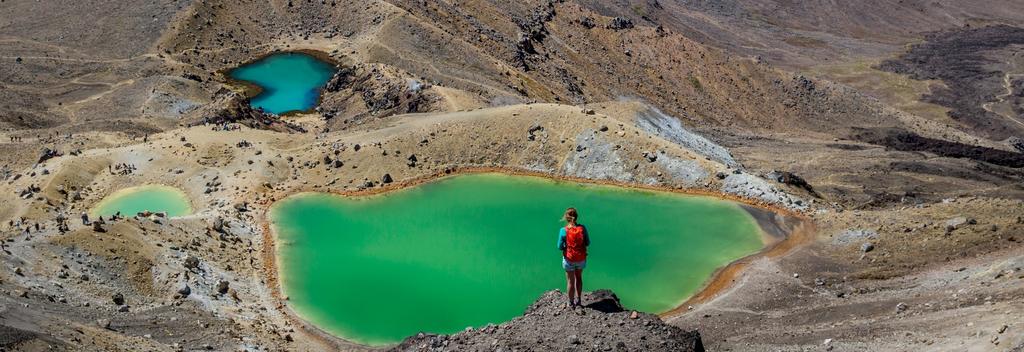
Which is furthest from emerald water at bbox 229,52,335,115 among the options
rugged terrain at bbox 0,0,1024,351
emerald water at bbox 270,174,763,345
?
emerald water at bbox 270,174,763,345

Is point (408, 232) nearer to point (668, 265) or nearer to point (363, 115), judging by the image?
point (668, 265)

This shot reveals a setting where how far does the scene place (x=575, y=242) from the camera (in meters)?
19.6

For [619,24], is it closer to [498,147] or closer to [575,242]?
[498,147]

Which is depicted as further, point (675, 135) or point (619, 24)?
point (619, 24)

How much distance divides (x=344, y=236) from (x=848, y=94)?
251 feet

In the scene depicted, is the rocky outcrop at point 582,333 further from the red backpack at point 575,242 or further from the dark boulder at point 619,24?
the dark boulder at point 619,24

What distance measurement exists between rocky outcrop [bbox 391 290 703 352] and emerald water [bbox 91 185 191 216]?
21937 mm

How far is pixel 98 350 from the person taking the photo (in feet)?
68.8

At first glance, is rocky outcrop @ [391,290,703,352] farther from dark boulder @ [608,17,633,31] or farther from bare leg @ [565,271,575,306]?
dark boulder @ [608,17,633,31]

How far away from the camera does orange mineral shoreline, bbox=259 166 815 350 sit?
29.1m

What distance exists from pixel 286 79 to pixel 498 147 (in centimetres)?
3849

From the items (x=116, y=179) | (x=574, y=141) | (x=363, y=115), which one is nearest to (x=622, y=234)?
(x=574, y=141)

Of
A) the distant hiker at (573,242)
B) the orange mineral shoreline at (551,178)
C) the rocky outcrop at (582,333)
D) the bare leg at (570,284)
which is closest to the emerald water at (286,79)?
the orange mineral shoreline at (551,178)

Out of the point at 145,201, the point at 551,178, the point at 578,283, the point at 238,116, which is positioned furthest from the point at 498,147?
the point at 578,283
